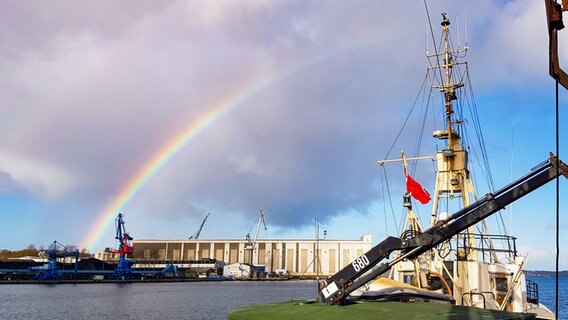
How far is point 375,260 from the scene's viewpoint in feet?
75.6

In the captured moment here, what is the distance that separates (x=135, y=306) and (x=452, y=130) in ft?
203

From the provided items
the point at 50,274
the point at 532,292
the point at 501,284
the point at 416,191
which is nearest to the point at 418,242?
the point at 501,284

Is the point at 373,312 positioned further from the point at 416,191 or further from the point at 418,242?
the point at 416,191

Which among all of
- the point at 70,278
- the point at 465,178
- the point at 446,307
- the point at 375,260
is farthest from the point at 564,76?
the point at 70,278

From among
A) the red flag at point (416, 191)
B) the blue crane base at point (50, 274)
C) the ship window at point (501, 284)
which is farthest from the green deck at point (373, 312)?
the blue crane base at point (50, 274)

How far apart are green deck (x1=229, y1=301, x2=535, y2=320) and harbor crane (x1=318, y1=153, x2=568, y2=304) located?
1.37 meters

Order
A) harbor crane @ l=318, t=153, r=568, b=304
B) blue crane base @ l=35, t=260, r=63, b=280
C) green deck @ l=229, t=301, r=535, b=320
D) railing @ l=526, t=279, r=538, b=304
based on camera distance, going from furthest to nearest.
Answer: blue crane base @ l=35, t=260, r=63, b=280, railing @ l=526, t=279, r=538, b=304, harbor crane @ l=318, t=153, r=568, b=304, green deck @ l=229, t=301, r=535, b=320

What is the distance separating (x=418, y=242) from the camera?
75.2 feet

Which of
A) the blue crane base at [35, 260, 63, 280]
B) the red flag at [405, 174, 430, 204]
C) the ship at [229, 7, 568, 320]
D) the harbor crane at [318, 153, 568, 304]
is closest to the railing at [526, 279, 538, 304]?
the ship at [229, 7, 568, 320]

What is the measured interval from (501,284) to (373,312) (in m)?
18.1

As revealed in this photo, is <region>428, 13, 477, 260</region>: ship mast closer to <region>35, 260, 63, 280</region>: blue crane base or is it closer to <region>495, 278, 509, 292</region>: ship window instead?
<region>495, 278, 509, 292</region>: ship window

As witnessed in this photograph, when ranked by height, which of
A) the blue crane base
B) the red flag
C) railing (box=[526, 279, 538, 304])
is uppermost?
the red flag

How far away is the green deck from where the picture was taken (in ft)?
58.9

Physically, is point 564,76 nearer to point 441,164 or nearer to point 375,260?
point 375,260
